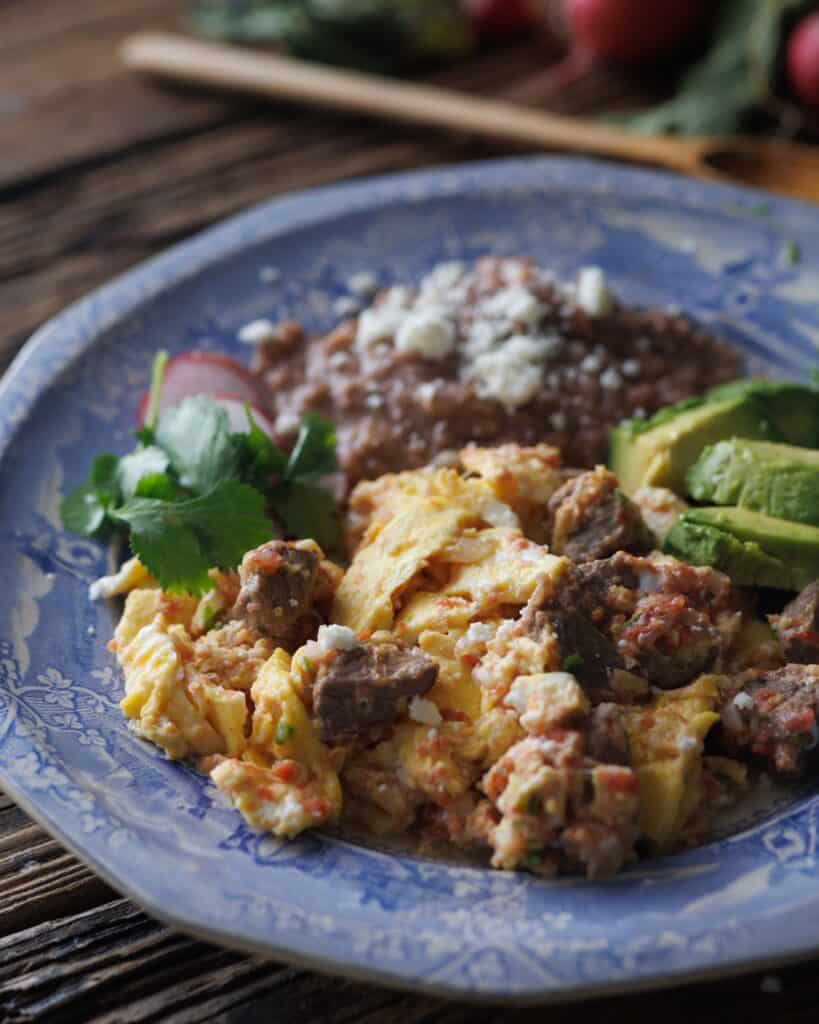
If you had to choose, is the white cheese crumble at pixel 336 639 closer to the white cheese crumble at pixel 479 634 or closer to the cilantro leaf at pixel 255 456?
the white cheese crumble at pixel 479 634

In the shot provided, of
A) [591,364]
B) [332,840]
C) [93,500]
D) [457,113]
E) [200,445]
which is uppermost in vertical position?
[457,113]

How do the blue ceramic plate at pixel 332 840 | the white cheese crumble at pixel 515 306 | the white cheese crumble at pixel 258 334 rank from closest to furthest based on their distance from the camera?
the blue ceramic plate at pixel 332 840, the white cheese crumble at pixel 515 306, the white cheese crumble at pixel 258 334

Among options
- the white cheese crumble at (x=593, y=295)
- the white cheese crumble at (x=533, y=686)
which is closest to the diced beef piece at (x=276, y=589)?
the white cheese crumble at (x=533, y=686)

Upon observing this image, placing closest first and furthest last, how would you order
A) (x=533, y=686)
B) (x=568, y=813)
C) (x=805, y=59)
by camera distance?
(x=568, y=813), (x=533, y=686), (x=805, y=59)

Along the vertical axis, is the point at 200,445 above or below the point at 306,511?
above

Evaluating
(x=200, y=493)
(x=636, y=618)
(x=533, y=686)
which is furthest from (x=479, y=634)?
(x=200, y=493)

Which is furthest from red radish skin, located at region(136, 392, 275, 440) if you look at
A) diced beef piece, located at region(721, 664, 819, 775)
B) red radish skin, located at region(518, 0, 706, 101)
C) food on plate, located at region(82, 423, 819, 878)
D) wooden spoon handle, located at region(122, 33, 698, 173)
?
red radish skin, located at region(518, 0, 706, 101)

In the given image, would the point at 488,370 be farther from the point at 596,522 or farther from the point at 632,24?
the point at 632,24
